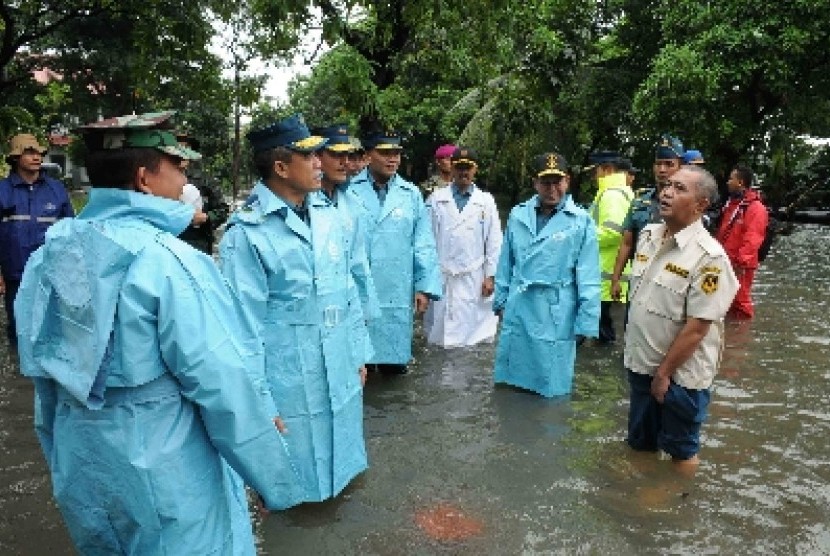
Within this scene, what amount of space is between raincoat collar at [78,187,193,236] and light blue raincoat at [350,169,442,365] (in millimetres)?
3896

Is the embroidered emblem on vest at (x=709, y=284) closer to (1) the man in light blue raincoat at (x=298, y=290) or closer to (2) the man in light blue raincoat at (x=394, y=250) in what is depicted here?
(1) the man in light blue raincoat at (x=298, y=290)

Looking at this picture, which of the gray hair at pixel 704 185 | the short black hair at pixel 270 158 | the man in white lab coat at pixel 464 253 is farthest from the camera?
the man in white lab coat at pixel 464 253

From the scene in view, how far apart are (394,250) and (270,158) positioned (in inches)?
99.8

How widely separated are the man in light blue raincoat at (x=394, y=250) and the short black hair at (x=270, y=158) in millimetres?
2381

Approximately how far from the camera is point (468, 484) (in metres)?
4.30

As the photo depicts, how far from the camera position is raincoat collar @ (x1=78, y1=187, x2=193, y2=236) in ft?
6.83

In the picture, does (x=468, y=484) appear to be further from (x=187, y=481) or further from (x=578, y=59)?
(x=578, y=59)

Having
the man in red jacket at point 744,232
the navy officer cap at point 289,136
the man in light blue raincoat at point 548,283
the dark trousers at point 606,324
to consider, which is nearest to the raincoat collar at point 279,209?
the navy officer cap at point 289,136

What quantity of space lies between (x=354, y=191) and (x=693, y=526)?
3.53 metres

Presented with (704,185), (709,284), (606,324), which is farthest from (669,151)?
(709,284)

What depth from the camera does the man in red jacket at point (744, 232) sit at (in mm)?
8547

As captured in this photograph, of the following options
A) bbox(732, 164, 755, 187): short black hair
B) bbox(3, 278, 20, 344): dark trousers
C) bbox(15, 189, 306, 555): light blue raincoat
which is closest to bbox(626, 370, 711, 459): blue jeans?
bbox(15, 189, 306, 555): light blue raincoat

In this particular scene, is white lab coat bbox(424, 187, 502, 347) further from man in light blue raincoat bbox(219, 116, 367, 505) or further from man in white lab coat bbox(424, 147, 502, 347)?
man in light blue raincoat bbox(219, 116, 367, 505)

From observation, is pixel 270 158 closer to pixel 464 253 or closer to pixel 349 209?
pixel 349 209
